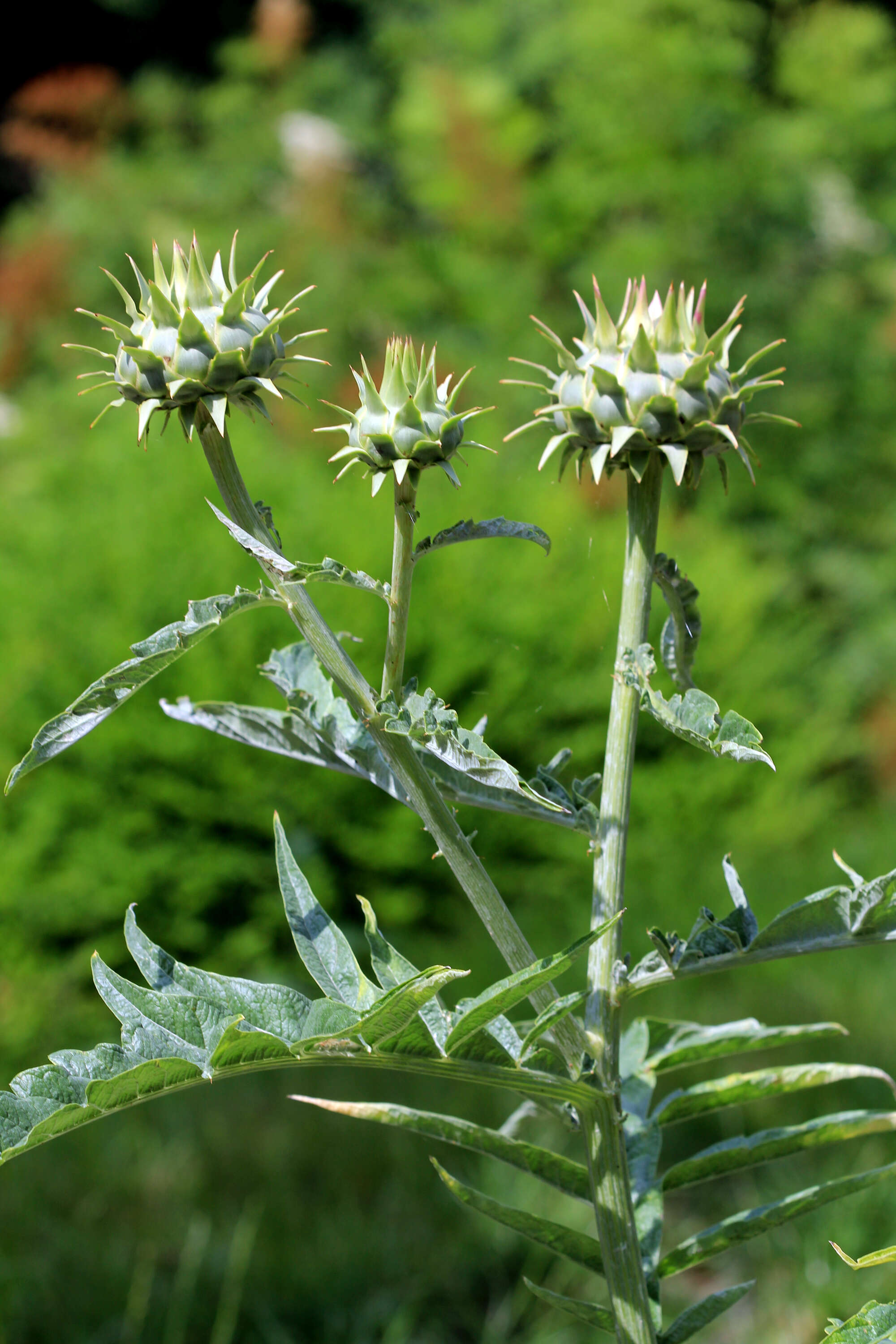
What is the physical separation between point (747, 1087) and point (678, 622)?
31cm

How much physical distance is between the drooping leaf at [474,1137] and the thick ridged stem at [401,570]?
0.85 feet

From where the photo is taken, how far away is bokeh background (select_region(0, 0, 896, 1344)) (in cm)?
214

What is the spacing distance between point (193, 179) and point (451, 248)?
5.53 ft

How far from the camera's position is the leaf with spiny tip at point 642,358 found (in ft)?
2.40

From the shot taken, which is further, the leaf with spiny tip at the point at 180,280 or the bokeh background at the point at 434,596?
the bokeh background at the point at 434,596

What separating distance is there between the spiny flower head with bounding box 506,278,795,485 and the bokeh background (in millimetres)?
164

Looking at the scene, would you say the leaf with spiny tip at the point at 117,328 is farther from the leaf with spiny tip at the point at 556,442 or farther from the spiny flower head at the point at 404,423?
the leaf with spiny tip at the point at 556,442

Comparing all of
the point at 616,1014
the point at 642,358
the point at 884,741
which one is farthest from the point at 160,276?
the point at 884,741

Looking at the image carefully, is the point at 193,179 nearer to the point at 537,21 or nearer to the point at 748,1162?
the point at 537,21

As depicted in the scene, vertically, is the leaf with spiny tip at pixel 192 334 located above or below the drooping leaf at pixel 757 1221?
above

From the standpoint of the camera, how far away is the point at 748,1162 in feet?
2.72

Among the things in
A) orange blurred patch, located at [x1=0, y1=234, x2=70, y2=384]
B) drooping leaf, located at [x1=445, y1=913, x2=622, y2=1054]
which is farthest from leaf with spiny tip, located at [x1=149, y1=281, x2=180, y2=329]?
orange blurred patch, located at [x1=0, y1=234, x2=70, y2=384]

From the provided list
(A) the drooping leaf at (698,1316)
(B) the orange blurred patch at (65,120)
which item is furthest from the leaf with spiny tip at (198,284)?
(B) the orange blurred patch at (65,120)

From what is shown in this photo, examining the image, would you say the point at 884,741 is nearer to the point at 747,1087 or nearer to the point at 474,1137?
the point at 747,1087
